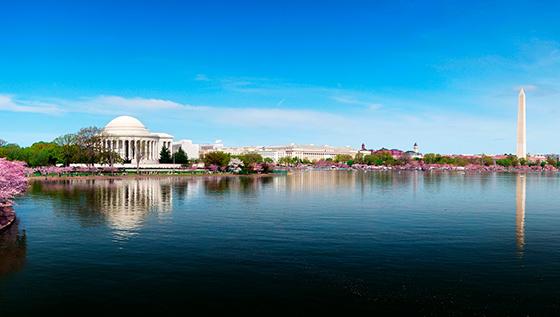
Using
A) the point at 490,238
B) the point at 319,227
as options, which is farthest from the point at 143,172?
the point at 490,238

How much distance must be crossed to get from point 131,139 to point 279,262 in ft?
416

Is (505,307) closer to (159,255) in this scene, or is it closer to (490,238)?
(490,238)

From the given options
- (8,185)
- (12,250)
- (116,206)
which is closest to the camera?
(12,250)

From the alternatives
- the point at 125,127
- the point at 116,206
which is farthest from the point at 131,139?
the point at 116,206

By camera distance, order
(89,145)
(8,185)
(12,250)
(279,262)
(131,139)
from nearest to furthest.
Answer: (279,262) < (12,250) < (8,185) < (89,145) < (131,139)

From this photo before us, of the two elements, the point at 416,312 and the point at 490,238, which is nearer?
the point at 416,312

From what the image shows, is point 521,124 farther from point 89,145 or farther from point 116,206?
point 116,206

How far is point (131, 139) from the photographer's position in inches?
5586

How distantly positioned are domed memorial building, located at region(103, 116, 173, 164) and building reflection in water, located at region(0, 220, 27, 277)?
108 m

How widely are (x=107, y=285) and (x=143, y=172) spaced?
92945mm

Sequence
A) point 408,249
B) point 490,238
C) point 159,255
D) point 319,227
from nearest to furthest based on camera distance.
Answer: point 159,255, point 408,249, point 490,238, point 319,227

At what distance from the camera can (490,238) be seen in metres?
29.2

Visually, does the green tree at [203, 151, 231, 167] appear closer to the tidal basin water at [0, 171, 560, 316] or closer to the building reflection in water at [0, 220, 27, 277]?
the tidal basin water at [0, 171, 560, 316]

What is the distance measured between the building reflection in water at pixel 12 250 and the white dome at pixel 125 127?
114 m
